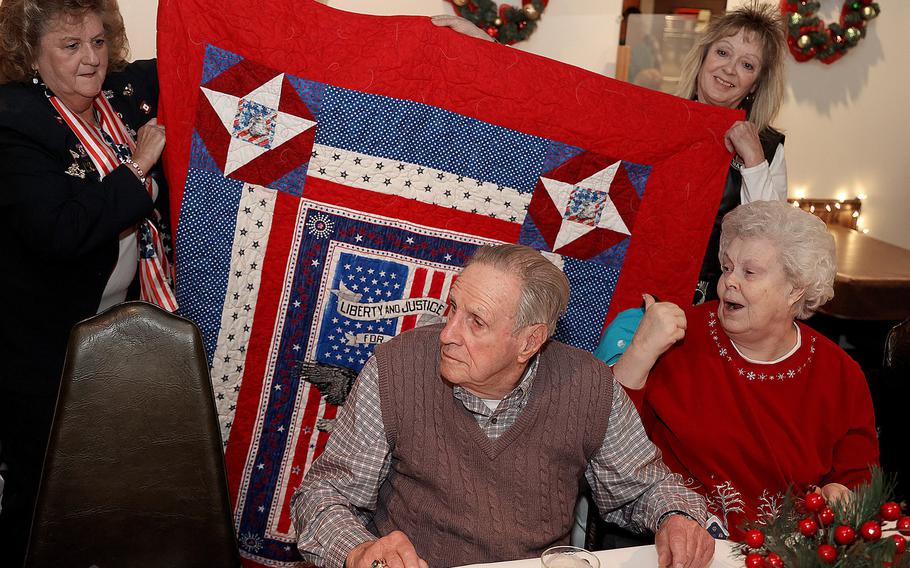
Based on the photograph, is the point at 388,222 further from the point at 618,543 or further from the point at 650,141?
the point at 618,543

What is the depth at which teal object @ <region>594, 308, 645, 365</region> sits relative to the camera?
2.27m

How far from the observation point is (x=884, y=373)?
247 centimetres

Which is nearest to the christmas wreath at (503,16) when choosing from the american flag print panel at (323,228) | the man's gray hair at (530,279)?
the american flag print panel at (323,228)

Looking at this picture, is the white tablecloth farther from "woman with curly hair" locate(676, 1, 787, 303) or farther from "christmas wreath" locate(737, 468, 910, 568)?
"woman with curly hair" locate(676, 1, 787, 303)

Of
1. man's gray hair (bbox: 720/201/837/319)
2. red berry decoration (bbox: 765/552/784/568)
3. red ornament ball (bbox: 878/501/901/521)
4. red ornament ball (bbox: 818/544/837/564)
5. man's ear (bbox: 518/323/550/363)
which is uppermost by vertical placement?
man's gray hair (bbox: 720/201/837/319)

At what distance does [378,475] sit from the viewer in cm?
176

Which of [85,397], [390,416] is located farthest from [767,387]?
[85,397]

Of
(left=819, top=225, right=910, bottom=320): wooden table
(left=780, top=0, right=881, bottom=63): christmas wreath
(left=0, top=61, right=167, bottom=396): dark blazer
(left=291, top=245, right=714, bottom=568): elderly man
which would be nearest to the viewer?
(left=291, top=245, right=714, bottom=568): elderly man

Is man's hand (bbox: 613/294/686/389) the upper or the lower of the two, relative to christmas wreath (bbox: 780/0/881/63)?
lower

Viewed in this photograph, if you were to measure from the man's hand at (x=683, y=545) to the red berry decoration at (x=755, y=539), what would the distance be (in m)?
0.28

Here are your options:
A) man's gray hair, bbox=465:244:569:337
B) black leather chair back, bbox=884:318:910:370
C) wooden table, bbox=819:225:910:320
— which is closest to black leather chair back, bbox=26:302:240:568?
man's gray hair, bbox=465:244:569:337

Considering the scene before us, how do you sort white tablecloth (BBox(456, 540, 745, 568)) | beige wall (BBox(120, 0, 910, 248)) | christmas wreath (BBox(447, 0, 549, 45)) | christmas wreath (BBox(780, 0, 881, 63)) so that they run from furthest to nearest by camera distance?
beige wall (BBox(120, 0, 910, 248)) → christmas wreath (BBox(780, 0, 881, 63)) → christmas wreath (BBox(447, 0, 549, 45)) → white tablecloth (BBox(456, 540, 745, 568))

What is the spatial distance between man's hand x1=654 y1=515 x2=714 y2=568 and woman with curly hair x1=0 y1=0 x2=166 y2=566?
1482mm

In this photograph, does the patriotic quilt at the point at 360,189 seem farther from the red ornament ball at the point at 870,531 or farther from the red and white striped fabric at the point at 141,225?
the red ornament ball at the point at 870,531
